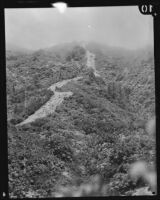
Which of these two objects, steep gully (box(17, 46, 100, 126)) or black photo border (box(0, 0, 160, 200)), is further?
steep gully (box(17, 46, 100, 126))

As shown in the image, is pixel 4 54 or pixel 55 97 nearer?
pixel 4 54

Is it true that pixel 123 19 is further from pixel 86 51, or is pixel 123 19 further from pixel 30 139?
pixel 30 139

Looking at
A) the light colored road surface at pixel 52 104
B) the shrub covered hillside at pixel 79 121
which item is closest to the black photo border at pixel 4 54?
the shrub covered hillside at pixel 79 121

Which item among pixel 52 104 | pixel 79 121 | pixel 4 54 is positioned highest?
pixel 4 54

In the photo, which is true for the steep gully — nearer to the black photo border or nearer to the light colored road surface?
the light colored road surface

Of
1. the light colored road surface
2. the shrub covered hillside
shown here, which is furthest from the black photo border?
the light colored road surface

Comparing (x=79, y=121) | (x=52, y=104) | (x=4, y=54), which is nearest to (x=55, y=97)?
(x=52, y=104)

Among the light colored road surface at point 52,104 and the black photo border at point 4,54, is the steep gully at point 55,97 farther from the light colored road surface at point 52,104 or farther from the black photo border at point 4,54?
the black photo border at point 4,54

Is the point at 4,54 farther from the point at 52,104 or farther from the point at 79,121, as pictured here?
the point at 79,121
